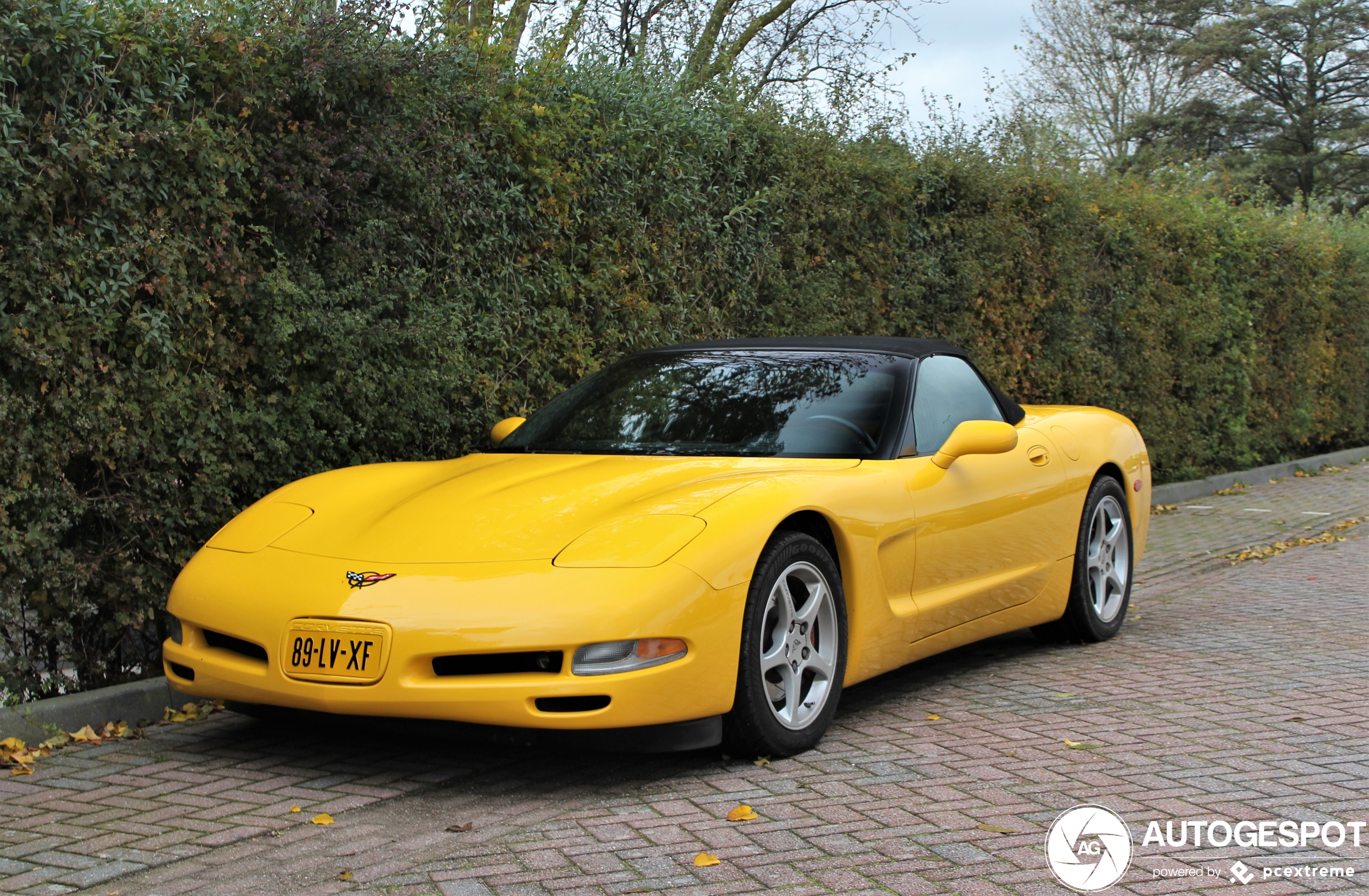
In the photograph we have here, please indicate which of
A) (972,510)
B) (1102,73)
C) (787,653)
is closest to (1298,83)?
(1102,73)

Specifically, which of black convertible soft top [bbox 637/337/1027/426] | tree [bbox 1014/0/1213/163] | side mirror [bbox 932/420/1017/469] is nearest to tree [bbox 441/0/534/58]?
black convertible soft top [bbox 637/337/1027/426]

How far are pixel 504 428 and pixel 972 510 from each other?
2.01 m

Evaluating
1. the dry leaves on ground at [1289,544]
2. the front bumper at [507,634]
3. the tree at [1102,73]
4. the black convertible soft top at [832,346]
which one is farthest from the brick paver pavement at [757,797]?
the tree at [1102,73]

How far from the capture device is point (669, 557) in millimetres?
4121

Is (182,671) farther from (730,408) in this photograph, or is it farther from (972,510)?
(972,510)

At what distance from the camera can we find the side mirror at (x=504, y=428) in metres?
5.92

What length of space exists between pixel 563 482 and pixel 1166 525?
8534 millimetres

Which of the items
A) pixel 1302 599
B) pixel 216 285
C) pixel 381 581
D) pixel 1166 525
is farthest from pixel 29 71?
pixel 1166 525

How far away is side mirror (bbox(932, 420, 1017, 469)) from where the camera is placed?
5309 millimetres

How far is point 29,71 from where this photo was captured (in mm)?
4949

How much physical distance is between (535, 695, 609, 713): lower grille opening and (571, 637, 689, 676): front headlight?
3.4 inches

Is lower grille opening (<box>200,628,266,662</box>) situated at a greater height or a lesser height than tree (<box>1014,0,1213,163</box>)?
lesser

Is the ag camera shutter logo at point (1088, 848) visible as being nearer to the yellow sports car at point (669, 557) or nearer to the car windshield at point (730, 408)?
the yellow sports car at point (669, 557)

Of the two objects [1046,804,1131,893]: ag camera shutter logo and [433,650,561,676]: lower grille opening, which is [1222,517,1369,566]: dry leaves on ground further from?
[433,650,561,676]: lower grille opening
